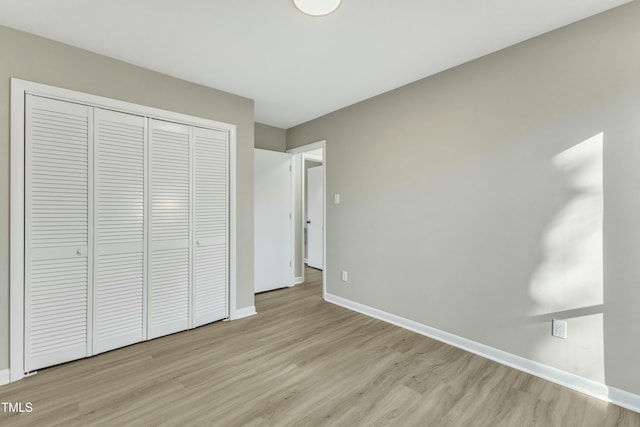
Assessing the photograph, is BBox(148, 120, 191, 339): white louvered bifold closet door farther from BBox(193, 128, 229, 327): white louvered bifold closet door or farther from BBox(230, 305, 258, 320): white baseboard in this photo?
BBox(230, 305, 258, 320): white baseboard

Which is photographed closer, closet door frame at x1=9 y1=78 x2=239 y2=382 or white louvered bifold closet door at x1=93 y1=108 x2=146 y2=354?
closet door frame at x1=9 y1=78 x2=239 y2=382

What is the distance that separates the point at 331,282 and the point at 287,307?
2.14 feet

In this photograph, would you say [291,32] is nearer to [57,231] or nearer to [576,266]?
[57,231]

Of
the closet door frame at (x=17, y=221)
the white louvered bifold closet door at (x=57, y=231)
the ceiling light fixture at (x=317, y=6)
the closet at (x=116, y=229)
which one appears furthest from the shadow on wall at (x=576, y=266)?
the closet door frame at (x=17, y=221)

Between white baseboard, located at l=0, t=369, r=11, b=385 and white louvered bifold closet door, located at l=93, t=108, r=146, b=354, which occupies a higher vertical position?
white louvered bifold closet door, located at l=93, t=108, r=146, b=354

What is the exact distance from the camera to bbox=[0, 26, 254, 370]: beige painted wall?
1935 mm

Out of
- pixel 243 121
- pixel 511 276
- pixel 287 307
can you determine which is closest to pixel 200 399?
pixel 287 307

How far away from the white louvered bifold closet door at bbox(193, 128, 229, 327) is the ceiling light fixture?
1.65 m

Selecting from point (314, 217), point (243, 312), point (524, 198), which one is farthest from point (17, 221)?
point (314, 217)

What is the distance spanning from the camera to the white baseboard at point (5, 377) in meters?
1.92

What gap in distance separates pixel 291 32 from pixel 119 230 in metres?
2.13

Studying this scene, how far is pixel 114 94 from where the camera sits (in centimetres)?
236

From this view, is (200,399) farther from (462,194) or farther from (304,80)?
(304,80)

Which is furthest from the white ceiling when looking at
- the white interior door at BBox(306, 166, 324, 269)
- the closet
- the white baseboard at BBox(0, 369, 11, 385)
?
the white interior door at BBox(306, 166, 324, 269)
